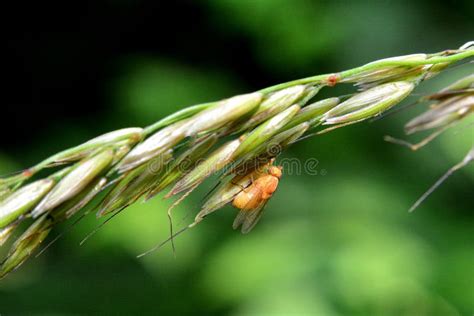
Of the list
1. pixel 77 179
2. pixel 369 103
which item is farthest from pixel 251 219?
pixel 77 179

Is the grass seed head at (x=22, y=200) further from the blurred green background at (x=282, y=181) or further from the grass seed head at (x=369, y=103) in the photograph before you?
the blurred green background at (x=282, y=181)

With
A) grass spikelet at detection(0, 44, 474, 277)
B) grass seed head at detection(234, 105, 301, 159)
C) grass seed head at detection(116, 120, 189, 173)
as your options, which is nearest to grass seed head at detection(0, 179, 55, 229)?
grass spikelet at detection(0, 44, 474, 277)

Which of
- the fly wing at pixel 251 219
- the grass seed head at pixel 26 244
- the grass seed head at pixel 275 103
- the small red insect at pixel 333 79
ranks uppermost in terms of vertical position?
the small red insect at pixel 333 79

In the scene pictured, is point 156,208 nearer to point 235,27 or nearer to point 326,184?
point 326,184

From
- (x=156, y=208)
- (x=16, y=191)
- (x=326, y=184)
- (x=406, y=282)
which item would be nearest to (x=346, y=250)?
(x=406, y=282)

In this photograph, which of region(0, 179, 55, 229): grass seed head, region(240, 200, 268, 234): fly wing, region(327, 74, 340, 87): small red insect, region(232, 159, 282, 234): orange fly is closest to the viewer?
region(0, 179, 55, 229): grass seed head

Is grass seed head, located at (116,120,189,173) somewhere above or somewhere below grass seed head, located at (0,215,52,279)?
above

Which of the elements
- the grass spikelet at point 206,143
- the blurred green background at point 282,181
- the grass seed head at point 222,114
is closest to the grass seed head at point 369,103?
the grass spikelet at point 206,143

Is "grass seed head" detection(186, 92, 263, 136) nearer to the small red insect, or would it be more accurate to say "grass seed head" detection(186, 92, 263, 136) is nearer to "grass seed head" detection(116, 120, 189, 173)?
"grass seed head" detection(116, 120, 189, 173)

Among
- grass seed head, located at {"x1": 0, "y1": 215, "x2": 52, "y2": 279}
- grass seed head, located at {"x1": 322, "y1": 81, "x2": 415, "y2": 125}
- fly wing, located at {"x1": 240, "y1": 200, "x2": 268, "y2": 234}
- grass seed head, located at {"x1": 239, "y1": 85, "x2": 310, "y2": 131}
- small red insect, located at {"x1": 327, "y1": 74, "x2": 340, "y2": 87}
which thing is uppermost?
small red insect, located at {"x1": 327, "y1": 74, "x2": 340, "y2": 87}
